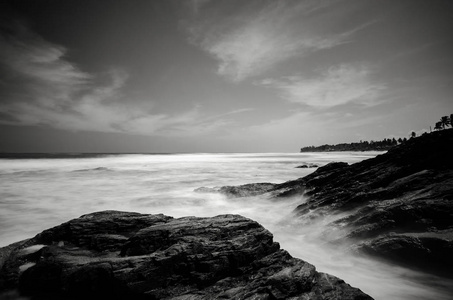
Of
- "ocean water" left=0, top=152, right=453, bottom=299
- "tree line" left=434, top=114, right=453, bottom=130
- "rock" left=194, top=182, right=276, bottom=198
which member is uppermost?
"tree line" left=434, top=114, right=453, bottom=130

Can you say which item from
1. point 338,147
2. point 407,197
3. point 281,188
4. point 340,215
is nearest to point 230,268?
point 340,215

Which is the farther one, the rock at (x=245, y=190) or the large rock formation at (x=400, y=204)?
the rock at (x=245, y=190)

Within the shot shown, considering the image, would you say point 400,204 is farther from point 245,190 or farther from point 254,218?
point 245,190

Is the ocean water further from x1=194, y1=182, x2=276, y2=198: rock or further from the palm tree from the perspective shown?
the palm tree

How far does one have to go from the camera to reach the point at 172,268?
4230 mm

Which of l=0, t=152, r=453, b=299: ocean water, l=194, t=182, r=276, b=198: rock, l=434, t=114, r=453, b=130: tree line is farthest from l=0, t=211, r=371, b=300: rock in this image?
l=434, t=114, r=453, b=130: tree line

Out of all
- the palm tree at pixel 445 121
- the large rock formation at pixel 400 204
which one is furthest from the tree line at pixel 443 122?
the large rock formation at pixel 400 204

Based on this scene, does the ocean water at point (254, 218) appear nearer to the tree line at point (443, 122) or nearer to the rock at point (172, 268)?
the rock at point (172, 268)

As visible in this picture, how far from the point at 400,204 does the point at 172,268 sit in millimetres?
7112

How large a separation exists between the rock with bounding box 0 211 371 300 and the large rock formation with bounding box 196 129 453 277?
10.0ft

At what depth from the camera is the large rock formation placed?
5.50m

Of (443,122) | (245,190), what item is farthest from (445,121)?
(245,190)

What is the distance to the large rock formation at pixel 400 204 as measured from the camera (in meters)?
5.50

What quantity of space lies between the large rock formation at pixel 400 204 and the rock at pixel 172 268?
3058 millimetres
